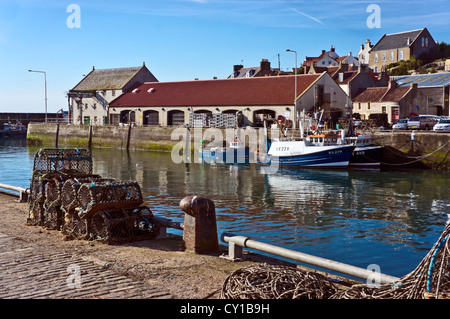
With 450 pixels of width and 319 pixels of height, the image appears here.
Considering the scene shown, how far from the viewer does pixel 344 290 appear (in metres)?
6.04

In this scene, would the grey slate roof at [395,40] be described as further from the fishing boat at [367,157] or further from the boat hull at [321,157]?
the boat hull at [321,157]

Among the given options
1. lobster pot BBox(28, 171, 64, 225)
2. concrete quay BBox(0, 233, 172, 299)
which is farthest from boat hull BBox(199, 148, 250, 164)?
concrete quay BBox(0, 233, 172, 299)

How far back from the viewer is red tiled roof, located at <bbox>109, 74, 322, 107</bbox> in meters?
51.4

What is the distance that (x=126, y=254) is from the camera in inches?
357

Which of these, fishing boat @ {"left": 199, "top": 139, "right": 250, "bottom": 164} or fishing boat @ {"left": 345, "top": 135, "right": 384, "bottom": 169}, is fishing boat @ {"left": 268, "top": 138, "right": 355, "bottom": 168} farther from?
fishing boat @ {"left": 199, "top": 139, "right": 250, "bottom": 164}

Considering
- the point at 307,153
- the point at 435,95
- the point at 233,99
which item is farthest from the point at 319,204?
the point at 435,95

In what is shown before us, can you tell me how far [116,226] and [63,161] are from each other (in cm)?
364

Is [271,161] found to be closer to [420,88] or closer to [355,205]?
[355,205]

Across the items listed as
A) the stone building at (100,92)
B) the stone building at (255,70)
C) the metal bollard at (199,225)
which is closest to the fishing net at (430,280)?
the metal bollard at (199,225)

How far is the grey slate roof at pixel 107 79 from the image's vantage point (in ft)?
226

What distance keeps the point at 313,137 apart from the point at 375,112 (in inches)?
750

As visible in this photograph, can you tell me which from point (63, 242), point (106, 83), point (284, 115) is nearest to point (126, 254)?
point (63, 242)

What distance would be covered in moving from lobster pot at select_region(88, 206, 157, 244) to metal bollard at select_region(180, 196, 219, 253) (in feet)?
4.44
